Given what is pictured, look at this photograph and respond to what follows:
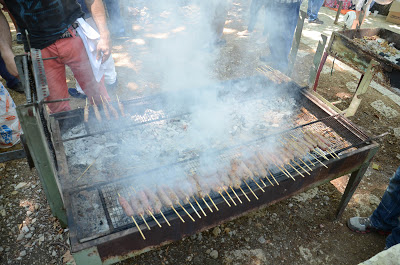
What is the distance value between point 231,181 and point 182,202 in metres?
0.57

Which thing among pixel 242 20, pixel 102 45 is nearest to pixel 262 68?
pixel 102 45

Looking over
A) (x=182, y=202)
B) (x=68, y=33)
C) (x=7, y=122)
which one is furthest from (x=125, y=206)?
(x=7, y=122)

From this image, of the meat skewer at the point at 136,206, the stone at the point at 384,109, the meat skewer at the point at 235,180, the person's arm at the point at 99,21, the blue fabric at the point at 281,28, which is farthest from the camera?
the blue fabric at the point at 281,28

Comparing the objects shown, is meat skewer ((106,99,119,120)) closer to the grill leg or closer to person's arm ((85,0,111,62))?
person's arm ((85,0,111,62))

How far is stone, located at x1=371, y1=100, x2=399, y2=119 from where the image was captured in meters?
5.93

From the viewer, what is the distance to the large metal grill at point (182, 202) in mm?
2238

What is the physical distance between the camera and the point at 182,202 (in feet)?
8.84

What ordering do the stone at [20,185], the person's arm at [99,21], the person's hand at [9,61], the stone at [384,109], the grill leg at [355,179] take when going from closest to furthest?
the grill leg at [355,179] → the person's hand at [9,61] → the person's arm at [99,21] → the stone at [20,185] → the stone at [384,109]

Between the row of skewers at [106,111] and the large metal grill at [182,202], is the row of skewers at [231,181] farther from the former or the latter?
the row of skewers at [106,111]

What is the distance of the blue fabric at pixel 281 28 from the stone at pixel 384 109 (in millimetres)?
2369

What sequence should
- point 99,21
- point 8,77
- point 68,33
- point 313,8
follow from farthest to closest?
1. point 313,8
2. point 8,77
3. point 99,21
4. point 68,33

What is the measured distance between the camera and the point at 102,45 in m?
3.98

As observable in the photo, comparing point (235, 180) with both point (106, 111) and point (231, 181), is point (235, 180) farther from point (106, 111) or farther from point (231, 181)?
point (106, 111)

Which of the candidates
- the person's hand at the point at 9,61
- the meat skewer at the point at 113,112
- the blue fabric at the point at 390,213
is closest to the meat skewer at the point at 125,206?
the meat skewer at the point at 113,112
